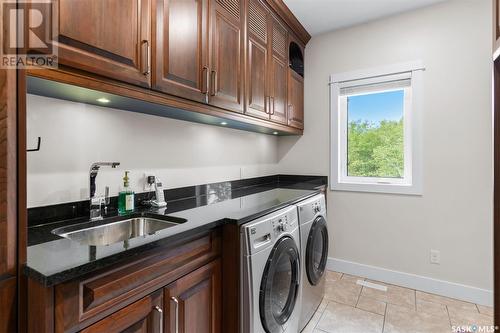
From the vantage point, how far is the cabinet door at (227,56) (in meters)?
1.60

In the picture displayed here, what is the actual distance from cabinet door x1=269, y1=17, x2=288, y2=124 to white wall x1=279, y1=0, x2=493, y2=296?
65 cm

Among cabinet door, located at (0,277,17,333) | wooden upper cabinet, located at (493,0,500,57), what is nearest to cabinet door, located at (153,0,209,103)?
cabinet door, located at (0,277,17,333)

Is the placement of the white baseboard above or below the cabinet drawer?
below

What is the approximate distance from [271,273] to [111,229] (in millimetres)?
868

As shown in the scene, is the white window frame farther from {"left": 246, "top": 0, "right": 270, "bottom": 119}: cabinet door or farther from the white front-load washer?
the white front-load washer

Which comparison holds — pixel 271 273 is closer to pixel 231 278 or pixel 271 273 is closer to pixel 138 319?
pixel 231 278

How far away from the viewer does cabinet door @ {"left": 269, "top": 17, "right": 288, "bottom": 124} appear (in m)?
2.29

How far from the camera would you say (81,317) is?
756mm

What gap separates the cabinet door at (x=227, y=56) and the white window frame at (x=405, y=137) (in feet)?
4.51

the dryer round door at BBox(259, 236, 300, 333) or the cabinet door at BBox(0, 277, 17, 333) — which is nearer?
the cabinet door at BBox(0, 277, 17, 333)

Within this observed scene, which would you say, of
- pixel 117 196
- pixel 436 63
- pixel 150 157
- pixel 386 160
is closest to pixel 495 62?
pixel 436 63

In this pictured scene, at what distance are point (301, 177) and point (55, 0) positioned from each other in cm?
258

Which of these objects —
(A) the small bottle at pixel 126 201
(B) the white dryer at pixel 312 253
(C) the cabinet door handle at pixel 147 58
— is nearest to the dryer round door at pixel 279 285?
(B) the white dryer at pixel 312 253

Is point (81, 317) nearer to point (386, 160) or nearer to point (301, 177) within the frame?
point (301, 177)
